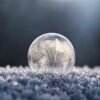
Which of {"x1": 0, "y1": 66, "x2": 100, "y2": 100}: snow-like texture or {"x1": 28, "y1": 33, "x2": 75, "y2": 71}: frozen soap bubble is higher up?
{"x1": 28, "y1": 33, "x2": 75, "y2": 71}: frozen soap bubble

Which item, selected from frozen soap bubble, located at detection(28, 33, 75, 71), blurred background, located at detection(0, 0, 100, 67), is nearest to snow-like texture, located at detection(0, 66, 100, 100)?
frozen soap bubble, located at detection(28, 33, 75, 71)

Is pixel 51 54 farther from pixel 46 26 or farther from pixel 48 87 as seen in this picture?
pixel 46 26

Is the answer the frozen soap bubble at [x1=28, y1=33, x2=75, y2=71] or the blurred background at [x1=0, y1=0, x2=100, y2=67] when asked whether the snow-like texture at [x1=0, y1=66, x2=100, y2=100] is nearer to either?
the frozen soap bubble at [x1=28, y1=33, x2=75, y2=71]

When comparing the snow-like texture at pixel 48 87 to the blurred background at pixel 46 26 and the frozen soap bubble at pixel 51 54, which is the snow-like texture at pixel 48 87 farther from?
the blurred background at pixel 46 26

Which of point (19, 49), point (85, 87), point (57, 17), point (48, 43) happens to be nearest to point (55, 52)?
point (48, 43)

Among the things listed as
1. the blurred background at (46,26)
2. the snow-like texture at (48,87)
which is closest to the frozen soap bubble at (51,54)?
the snow-like texture at (48,87)

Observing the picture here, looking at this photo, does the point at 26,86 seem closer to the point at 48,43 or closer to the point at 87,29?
→ the point at 48,43
